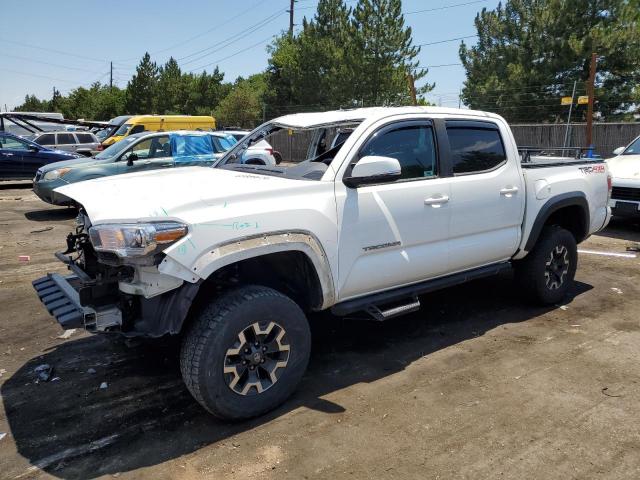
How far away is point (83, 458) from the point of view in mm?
2975

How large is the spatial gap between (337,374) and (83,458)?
5.91 ft

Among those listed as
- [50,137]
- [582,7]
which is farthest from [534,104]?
→ [50,137]

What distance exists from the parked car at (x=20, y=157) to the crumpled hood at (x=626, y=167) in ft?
45.5

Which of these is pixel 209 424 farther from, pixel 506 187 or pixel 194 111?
pixel 194 111

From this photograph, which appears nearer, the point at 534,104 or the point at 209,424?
the point at 209,424

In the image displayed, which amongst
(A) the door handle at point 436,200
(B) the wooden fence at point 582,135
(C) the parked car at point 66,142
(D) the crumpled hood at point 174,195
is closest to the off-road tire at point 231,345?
(D) the crumpled hood at point 174,195

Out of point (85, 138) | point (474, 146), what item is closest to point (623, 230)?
point (474, 146)

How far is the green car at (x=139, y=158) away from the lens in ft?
34.3

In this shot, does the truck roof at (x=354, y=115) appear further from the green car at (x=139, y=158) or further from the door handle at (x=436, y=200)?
the green car at (x=139, y=158)

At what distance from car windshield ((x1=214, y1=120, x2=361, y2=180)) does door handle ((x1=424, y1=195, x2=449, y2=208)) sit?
798mm

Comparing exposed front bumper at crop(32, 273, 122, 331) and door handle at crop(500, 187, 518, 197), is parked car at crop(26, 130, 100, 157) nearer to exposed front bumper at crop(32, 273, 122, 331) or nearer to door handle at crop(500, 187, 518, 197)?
exposed front bumper at crop(32, 273, 122, 331)

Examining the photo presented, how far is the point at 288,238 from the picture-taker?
335cm

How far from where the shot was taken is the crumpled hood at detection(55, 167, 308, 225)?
3.05 m

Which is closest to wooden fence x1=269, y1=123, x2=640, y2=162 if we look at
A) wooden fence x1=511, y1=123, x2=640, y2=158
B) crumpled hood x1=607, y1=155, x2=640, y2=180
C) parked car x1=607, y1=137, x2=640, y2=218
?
wooden fence x1=511, y1=123, x2=640, y2=158
